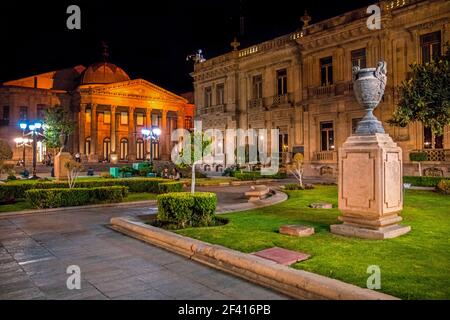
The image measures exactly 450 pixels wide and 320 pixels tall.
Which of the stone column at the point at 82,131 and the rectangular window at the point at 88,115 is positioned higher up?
the rectangular window at the point at 88,115

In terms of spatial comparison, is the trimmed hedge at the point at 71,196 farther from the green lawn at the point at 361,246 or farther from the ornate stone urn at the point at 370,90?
the ornate stone urn at the point at 370,90

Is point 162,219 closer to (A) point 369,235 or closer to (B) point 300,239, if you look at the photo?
(B) point 300,239

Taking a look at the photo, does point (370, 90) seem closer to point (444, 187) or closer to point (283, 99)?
point (444, 187)

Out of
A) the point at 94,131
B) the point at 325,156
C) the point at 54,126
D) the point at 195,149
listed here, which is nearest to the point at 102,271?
the point at 195,149

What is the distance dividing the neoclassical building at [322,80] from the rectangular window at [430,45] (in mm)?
56

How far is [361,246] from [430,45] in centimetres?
2078

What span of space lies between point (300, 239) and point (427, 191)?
1101cm

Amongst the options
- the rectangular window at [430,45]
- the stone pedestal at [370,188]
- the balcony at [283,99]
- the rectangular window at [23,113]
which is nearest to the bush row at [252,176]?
the balcony at [283,99]

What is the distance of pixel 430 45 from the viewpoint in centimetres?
2212

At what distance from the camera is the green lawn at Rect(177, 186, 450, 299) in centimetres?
452

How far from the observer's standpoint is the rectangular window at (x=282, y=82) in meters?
31.5

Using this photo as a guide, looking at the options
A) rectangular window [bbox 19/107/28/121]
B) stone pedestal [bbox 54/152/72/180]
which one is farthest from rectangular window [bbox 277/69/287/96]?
rectangular window [bbox 19/107/28/121]

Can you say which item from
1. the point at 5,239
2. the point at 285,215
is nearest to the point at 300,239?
the point at 285,215
